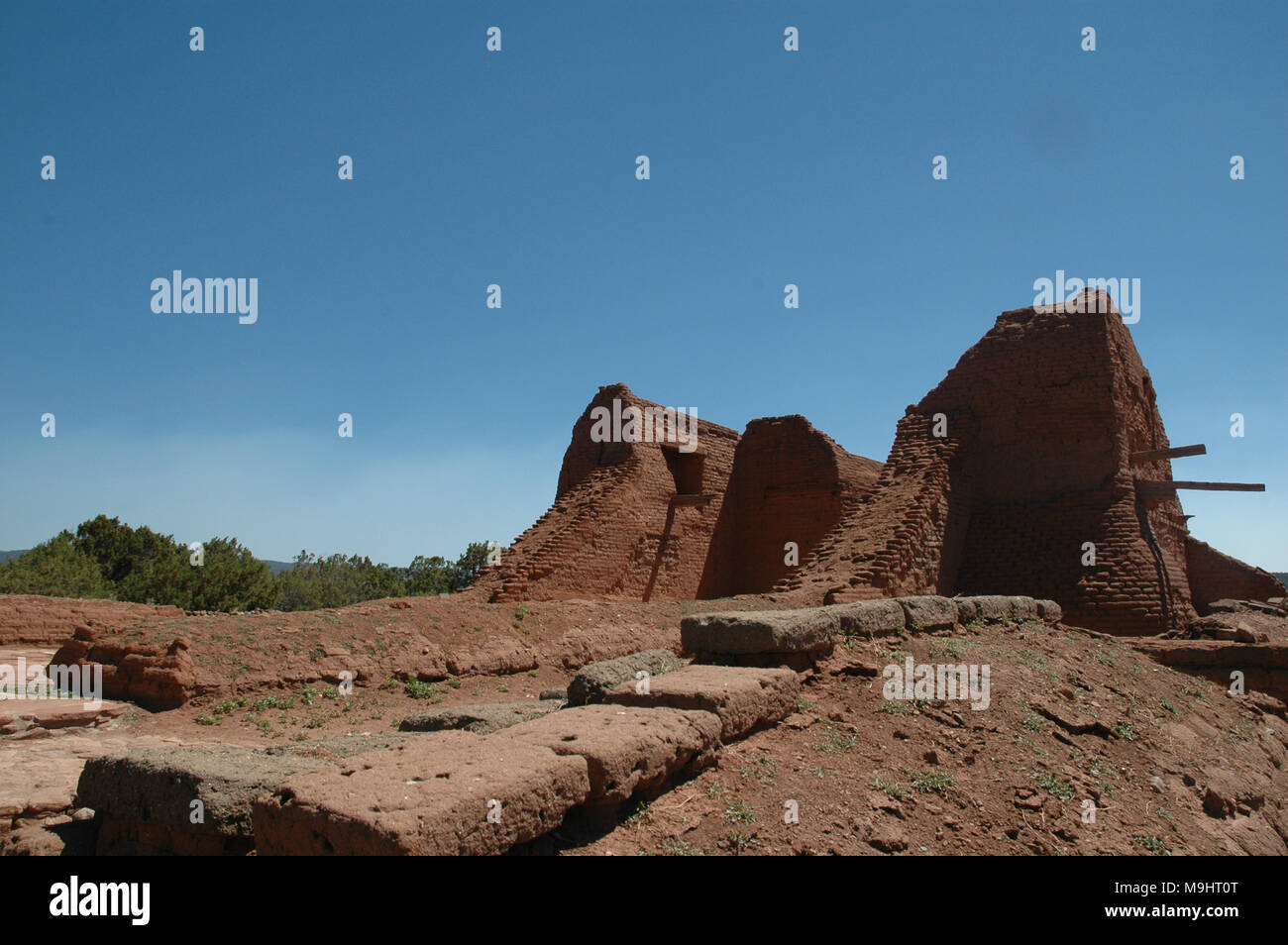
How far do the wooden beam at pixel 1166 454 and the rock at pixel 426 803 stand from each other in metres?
11.8

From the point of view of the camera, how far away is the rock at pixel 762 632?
5695 mm

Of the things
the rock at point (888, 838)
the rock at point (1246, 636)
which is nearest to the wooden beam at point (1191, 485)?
the rock at point (1246, 636)

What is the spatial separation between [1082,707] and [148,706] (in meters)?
8.67

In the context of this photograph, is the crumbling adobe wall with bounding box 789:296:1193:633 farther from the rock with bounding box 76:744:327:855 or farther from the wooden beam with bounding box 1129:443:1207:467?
the rock with bounding box 76:744:327:855

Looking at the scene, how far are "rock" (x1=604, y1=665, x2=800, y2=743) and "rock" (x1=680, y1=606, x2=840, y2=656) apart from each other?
1.15 feet

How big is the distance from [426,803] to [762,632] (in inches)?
124

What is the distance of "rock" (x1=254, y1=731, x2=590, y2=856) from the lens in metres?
2.87

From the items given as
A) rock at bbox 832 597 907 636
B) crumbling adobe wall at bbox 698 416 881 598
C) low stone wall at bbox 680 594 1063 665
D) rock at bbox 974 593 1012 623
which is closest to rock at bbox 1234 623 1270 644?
rock at bbox 974 593 1012 623

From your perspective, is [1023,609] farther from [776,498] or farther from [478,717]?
[776,498]

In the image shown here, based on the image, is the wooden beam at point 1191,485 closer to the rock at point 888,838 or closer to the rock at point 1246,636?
the rock at point 1246,636

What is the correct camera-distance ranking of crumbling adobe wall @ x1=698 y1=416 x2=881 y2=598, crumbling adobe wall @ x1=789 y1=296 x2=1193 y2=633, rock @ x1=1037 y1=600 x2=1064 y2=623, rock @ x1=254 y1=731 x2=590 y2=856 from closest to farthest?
rock @ x1=254 y1=731 x2=590 y2=856, rock @ x1=1037 y1=600 x2=1064 y2=623, crumbling adobe wall @ x1=789 y1=296 x2=1193 y2=633, crumbling adobe wall @ x1=698 y1=416 x2=881 y2=598

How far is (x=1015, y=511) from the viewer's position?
12664mm
